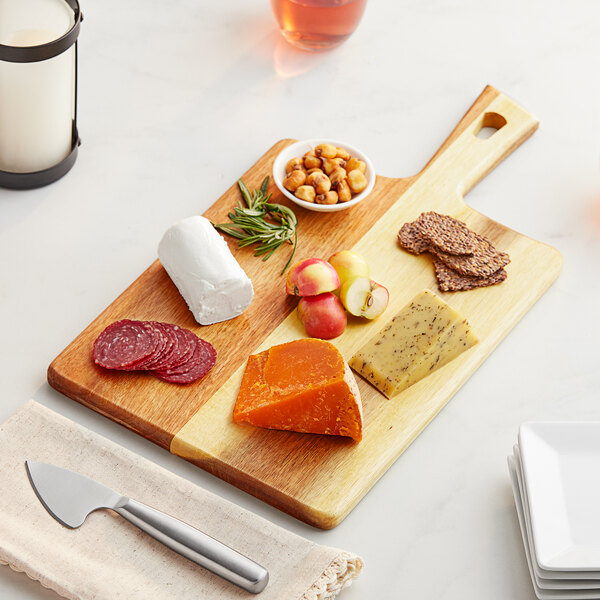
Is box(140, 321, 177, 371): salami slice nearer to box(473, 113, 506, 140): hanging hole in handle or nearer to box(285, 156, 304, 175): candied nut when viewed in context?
box(285, 156, 304, 175): candied nut

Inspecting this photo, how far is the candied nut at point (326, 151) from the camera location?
2.49m

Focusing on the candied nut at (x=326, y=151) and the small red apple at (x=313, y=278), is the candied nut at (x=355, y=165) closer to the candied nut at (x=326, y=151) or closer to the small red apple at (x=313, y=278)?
the candied nut at (x=326, y=151)

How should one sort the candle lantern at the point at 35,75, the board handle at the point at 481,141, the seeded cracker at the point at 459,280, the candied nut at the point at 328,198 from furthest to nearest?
the board handle at the point at 481,141 → the candied nut at the point at 328,198 → the seeded cracker at the point at 459,280 → the candle lantern at the point at 35,75

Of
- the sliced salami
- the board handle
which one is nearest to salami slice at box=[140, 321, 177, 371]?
the sliced salami

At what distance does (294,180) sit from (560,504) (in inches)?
42.9

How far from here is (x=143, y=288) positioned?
2.28 m

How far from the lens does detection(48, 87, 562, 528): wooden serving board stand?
1.95m

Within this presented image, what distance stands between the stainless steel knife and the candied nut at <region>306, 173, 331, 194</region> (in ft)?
3.32

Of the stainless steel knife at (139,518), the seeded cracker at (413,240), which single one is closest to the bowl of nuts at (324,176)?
the seeded cracker at (413,240)

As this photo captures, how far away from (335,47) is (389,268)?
1.00 m

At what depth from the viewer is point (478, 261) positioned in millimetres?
2328

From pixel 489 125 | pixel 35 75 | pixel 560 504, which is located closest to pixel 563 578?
pixel 560 504

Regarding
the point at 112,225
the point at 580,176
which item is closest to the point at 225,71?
the point at 112,225

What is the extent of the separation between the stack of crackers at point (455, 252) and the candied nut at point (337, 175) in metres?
0.21
